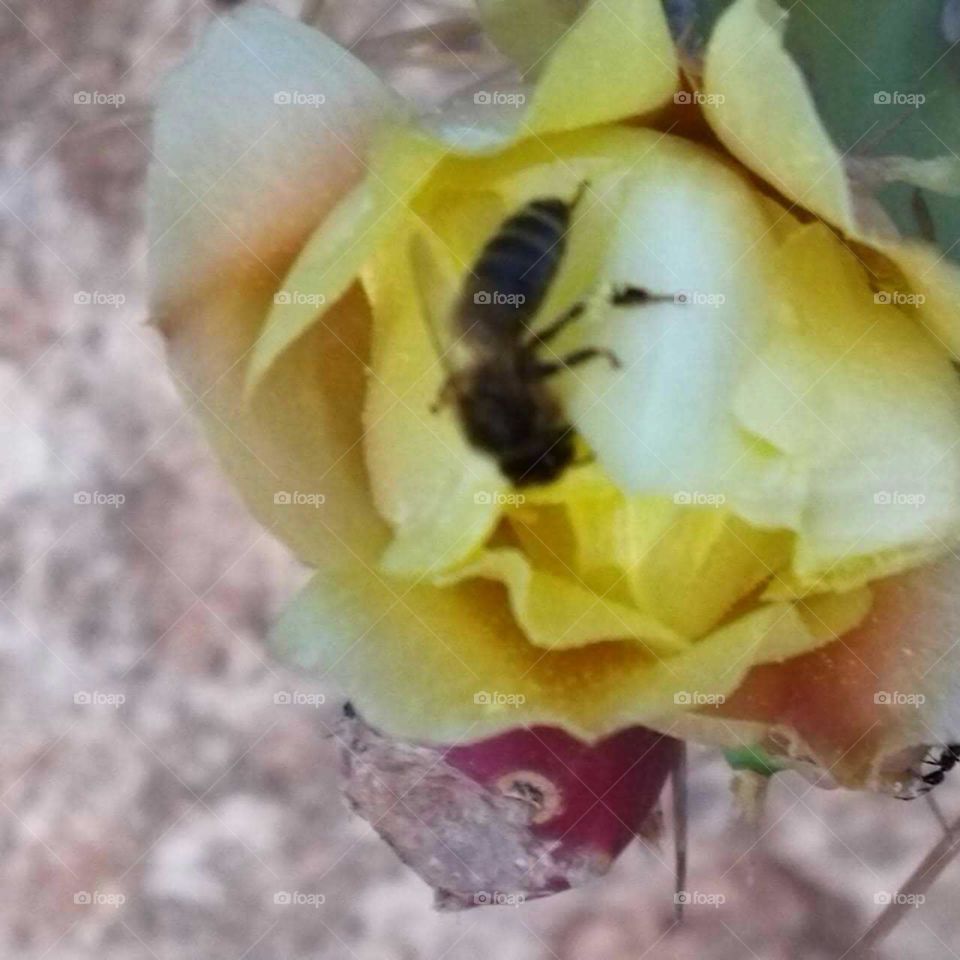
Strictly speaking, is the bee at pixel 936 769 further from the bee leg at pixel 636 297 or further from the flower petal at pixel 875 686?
the bee leg at pixel 636 297

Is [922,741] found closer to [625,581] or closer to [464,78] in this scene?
[625,581]

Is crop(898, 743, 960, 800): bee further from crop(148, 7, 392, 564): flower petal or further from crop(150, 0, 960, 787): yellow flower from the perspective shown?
crop(148, 7, 392, 564): flower petal

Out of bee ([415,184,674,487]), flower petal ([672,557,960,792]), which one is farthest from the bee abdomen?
flower petal ([672,557,960,792])

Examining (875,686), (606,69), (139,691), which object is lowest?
(139,691)

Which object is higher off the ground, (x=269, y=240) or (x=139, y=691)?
(x=269, y=240)

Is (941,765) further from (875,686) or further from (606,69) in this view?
(606,69)

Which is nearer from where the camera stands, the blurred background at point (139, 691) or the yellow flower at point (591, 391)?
the yellow flower at point (591, 391)

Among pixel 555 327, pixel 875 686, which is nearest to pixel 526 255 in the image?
pixel 555 327

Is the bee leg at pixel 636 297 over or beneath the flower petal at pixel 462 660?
over

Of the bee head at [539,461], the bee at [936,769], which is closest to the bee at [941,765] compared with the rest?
the bee at [936,769]
